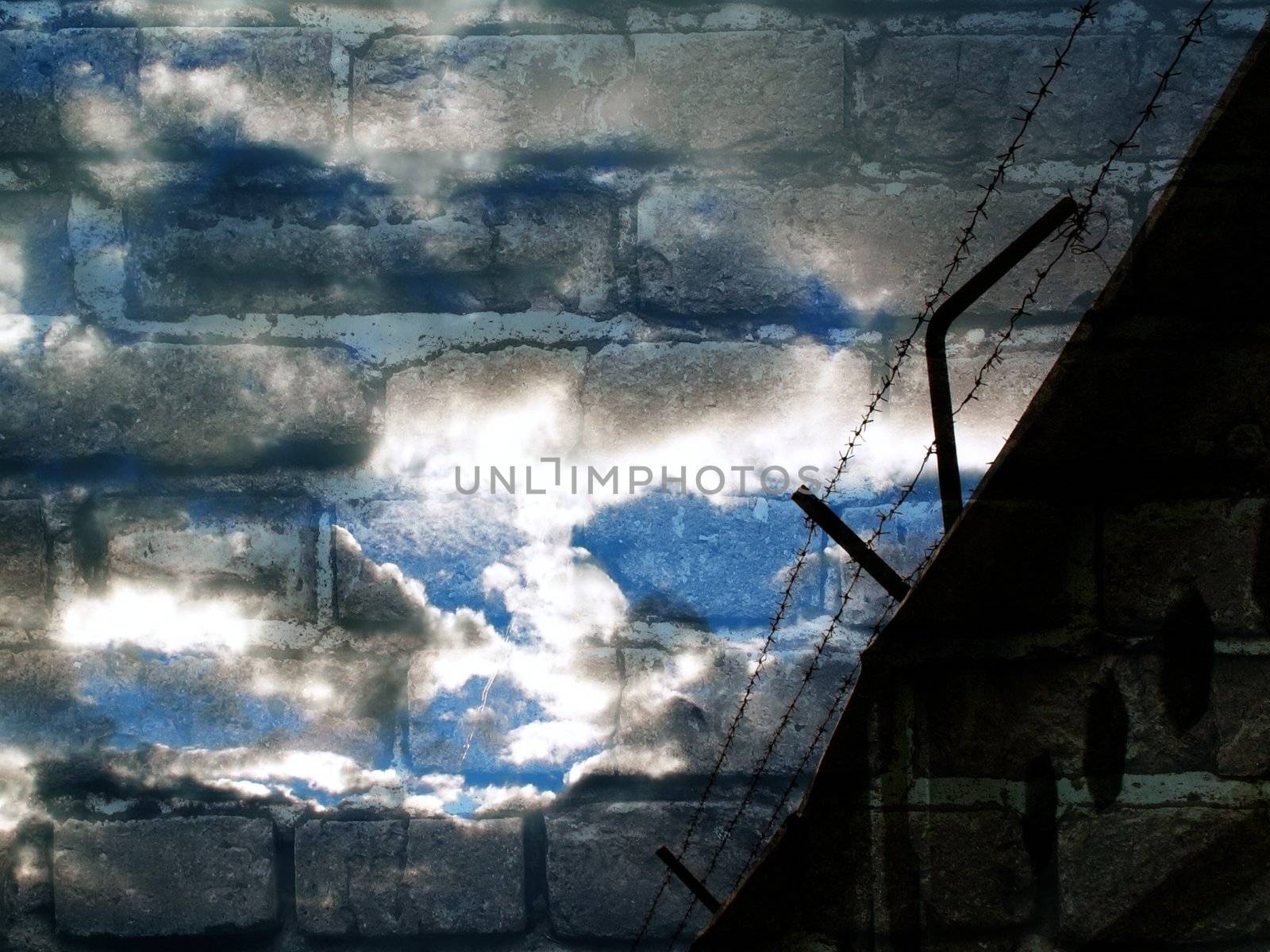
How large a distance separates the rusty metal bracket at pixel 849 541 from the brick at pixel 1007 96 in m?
0.73

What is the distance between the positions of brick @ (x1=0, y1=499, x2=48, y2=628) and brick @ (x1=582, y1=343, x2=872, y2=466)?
28.8 inches

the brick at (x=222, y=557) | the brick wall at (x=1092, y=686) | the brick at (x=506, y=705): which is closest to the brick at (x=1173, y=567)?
the brick wall at (x=1092, y=686)

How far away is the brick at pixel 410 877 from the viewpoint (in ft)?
3.57

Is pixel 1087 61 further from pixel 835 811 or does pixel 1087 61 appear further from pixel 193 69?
pixel 193 69

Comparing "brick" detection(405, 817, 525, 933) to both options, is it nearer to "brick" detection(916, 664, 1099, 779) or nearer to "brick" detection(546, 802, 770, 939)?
"brick" detection(546, 802, 770, 939)

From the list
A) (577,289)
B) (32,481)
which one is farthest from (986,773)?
(32,481)

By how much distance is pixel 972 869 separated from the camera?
0.60 metres

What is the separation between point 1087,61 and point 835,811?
1033mm

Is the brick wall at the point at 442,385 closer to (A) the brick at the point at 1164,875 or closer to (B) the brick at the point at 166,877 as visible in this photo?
(B) the brick at the point at 166,877

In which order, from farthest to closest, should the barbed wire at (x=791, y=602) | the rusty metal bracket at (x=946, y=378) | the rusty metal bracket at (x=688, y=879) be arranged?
1. the barbed wire at (x=791, y=602)
2. the rusty metal bracket at (x=688, y=879)
3. the rusty metal bracket at (x=946, y=378)

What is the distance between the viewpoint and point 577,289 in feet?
3.73

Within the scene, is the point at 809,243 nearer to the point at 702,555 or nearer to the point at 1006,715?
the point at 702,555

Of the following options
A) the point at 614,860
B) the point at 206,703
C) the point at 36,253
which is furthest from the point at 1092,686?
the point at 36,253

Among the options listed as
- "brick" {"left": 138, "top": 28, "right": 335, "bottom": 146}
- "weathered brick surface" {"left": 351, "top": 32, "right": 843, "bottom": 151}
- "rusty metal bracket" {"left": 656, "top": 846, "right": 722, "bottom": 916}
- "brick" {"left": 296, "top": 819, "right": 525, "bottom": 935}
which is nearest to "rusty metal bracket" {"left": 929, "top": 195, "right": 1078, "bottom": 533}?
"rusty metal bracket" {"left": 656, "top": 846, "right": 722, "bottom": 916}
